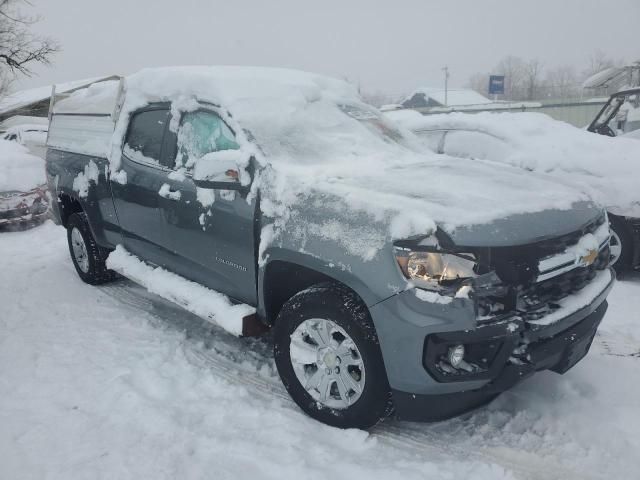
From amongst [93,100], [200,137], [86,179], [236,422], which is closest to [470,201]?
[236,422]

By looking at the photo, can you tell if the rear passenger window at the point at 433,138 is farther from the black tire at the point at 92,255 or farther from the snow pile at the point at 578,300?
the black tire at the point at 92,255

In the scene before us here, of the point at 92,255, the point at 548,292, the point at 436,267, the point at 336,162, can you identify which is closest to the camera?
the point at 436,267

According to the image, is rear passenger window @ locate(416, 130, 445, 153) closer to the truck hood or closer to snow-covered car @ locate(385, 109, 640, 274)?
snow-covered car @ locate(385, 109, 640, 274)

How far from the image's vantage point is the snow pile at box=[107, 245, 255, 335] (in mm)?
3113

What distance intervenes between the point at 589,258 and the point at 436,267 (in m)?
0.92

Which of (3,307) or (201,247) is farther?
(3,307)

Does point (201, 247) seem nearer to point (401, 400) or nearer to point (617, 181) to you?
point (401, 400)

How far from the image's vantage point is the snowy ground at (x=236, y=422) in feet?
8.14

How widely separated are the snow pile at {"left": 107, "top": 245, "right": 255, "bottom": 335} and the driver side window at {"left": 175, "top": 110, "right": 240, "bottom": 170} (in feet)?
2.70

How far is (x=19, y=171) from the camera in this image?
850 cm

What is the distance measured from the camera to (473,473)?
2.41 metres

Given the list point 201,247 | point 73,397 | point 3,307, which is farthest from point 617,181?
point 3,307

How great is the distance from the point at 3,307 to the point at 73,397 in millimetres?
2047

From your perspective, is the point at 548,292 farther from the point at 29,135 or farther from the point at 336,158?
the point at 29,135
